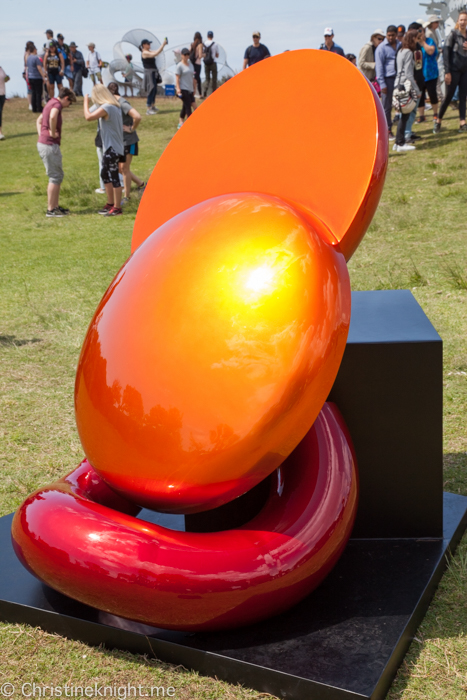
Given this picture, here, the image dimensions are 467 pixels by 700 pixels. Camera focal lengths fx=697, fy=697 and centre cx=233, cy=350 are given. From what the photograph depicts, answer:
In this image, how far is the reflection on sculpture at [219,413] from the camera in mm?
2271

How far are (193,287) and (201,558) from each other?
92 cm

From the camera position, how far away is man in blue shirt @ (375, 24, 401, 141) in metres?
12.9

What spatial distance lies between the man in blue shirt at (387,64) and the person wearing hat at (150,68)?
986 centimetres

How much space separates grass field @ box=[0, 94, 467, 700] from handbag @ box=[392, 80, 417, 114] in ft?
3.38

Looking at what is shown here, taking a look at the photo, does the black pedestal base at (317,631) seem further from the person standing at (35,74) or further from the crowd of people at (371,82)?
the person standing at (35,74)

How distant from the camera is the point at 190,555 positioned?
7.56ft

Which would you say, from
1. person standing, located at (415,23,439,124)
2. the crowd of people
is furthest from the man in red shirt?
person standing, located at (415,23,439,124)

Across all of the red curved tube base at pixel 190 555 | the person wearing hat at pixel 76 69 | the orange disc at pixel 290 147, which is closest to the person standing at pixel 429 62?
the orange disc at pixel 290 147

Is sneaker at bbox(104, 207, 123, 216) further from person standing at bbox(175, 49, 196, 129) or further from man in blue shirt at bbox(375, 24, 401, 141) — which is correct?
man in blue shirt at bbox(375, 24, 401, 141)

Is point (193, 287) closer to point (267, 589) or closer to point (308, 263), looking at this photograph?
point (308, 263)

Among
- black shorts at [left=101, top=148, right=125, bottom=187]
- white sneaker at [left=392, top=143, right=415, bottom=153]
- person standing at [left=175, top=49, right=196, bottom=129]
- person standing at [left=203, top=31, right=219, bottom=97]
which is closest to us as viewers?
black shorts at [left=101, top=148, right=125, bottom=187]

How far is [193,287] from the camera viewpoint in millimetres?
2457

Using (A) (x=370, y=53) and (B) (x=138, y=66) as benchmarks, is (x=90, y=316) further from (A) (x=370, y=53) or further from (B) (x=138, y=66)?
(B) (x=138, y=66)

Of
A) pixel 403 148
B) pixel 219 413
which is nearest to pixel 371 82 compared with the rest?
pixel 403 148
